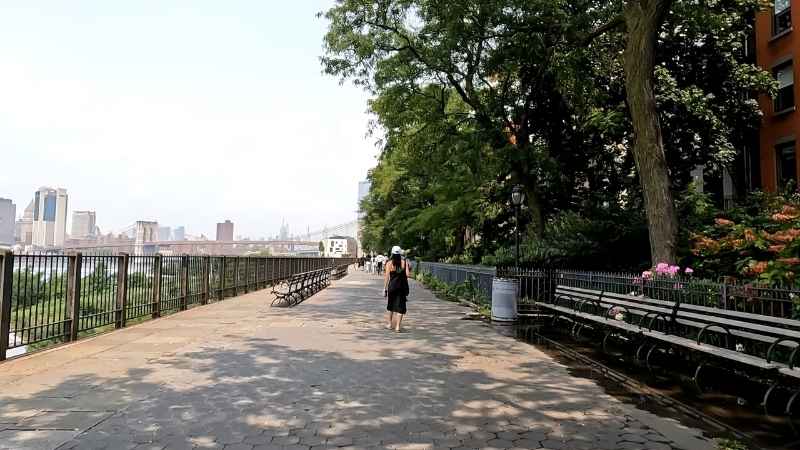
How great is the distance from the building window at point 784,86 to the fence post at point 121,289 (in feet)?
81.3

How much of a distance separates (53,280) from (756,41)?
28439mm

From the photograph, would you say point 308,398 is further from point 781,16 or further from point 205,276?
point 781,16

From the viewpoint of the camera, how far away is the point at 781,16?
903 inches

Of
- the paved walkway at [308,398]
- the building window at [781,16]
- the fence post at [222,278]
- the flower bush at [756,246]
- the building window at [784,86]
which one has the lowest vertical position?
the paved walkway at [308,398]

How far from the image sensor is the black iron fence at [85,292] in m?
7.40

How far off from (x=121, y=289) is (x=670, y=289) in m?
10.1

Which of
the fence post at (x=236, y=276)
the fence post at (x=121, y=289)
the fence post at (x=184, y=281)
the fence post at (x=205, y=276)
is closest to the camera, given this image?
the fence post at (x=121, y=289)

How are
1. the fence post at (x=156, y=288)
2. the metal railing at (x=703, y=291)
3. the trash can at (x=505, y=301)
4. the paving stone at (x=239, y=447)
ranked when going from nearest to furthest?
the paving stone at (x=239, y=447) < the metal railing at (x=703, y=291) < the fence post at (x=156, y=288) < the trash can at (x=505, y=301)

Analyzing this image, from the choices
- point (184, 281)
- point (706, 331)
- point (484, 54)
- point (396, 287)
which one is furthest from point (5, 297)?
point (484, 54)

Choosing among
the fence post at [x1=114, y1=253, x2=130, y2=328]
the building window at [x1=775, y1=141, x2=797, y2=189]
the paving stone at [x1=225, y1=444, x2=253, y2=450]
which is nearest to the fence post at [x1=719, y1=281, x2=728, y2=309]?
the paving stone at [x1=225, y1=444, x2=253, y2=450]

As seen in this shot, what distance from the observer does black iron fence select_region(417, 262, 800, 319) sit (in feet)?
23.0

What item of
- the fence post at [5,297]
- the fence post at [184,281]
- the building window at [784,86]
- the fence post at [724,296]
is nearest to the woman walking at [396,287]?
the fence post at [724,296]

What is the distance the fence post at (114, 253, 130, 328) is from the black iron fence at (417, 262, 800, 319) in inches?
359

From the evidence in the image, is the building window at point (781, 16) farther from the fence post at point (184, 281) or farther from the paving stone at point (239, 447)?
the paving stone at point (239, 447)
